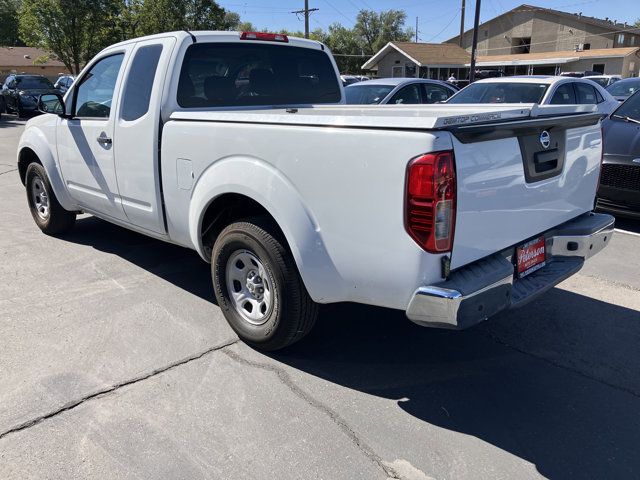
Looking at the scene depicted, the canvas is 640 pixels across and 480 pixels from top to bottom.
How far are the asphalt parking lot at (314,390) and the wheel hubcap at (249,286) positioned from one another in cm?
26

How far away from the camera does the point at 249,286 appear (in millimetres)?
3604

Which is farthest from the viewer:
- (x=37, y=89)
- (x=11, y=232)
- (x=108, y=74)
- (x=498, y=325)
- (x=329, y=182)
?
(x=37, y=89)

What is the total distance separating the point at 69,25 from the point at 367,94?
81.8 ft

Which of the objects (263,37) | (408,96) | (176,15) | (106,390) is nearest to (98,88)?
(263,37)

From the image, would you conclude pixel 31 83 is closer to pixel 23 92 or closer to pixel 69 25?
pixel 23 92

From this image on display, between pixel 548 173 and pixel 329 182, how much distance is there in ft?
4.35

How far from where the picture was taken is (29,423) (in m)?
2.88

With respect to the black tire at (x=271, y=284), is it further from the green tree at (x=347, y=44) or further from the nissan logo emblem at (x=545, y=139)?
the green tree at (x=347, y=44)

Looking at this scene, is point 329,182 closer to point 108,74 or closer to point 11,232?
point 108,74

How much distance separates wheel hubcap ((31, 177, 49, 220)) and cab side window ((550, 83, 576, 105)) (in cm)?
727

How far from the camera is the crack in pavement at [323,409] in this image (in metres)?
2.60

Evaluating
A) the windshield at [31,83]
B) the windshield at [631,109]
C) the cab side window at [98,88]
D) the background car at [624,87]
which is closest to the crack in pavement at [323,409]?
the cab side window at [98,88]

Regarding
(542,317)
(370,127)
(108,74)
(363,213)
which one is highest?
(108,74)

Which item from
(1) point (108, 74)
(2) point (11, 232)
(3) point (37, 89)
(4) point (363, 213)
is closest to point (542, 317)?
(4) point (363, 213)
